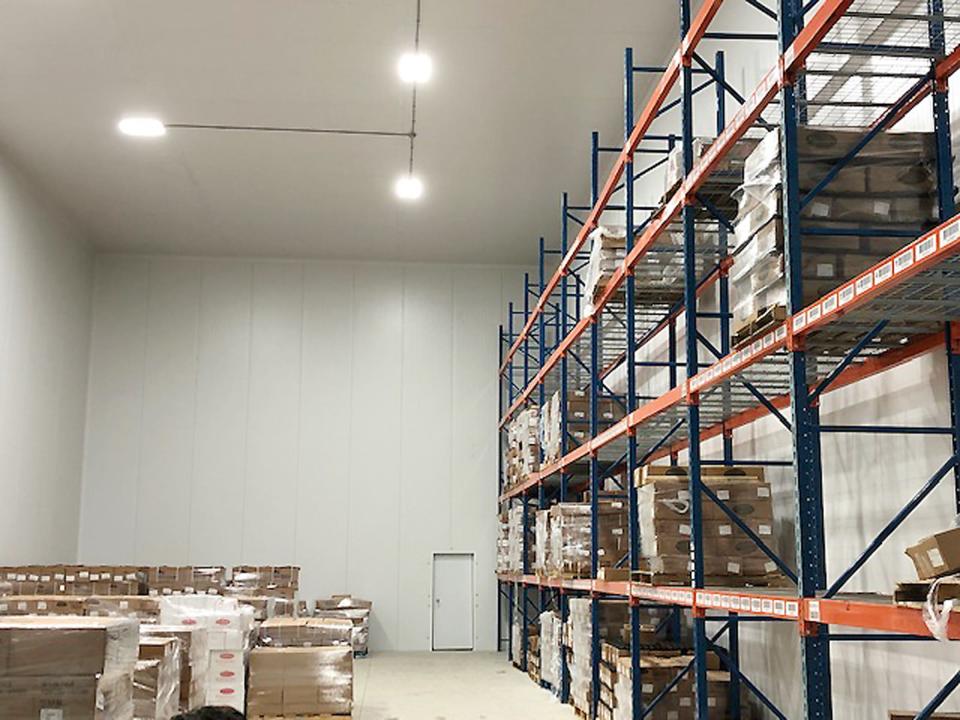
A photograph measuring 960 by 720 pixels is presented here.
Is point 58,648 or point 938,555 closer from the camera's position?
point 938,555

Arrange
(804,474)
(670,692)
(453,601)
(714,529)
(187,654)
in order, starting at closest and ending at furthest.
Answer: (804,474)
(714,529)
(187,654)
(670,692)
(453,601)

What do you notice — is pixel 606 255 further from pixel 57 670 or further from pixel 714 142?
pixel 57 670

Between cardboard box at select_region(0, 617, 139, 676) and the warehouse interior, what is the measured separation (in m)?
0.02

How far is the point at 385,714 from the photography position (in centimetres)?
1098

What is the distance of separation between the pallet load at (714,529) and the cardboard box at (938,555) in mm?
3259

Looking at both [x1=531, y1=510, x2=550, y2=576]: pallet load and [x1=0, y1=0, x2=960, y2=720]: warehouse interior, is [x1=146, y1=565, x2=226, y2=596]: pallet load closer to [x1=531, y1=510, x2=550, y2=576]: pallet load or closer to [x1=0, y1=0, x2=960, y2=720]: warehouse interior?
[x1=0, y1=0, x2=960, y2=720]: warehouse interior

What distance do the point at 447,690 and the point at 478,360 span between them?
745 centimetres

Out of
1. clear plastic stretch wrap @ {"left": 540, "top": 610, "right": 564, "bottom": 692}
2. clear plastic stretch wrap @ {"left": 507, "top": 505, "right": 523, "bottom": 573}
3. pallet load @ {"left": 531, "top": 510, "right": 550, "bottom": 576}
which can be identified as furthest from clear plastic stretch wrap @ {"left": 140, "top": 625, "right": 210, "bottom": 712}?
clear plastic stretch wrap @ {"left": 507, "top": 505, "right": 523, "bottom": 573}

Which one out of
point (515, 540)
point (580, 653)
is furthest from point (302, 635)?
point (515, 540)

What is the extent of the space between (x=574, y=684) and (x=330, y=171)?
7865 mm

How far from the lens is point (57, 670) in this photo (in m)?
5.10

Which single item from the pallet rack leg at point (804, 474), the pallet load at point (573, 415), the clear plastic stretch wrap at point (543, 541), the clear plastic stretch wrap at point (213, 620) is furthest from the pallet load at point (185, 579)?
the pallet rack leg at point (804, 474)

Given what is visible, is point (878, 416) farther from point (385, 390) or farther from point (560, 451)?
point (385, 390)

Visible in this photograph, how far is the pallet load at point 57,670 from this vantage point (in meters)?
5.00
